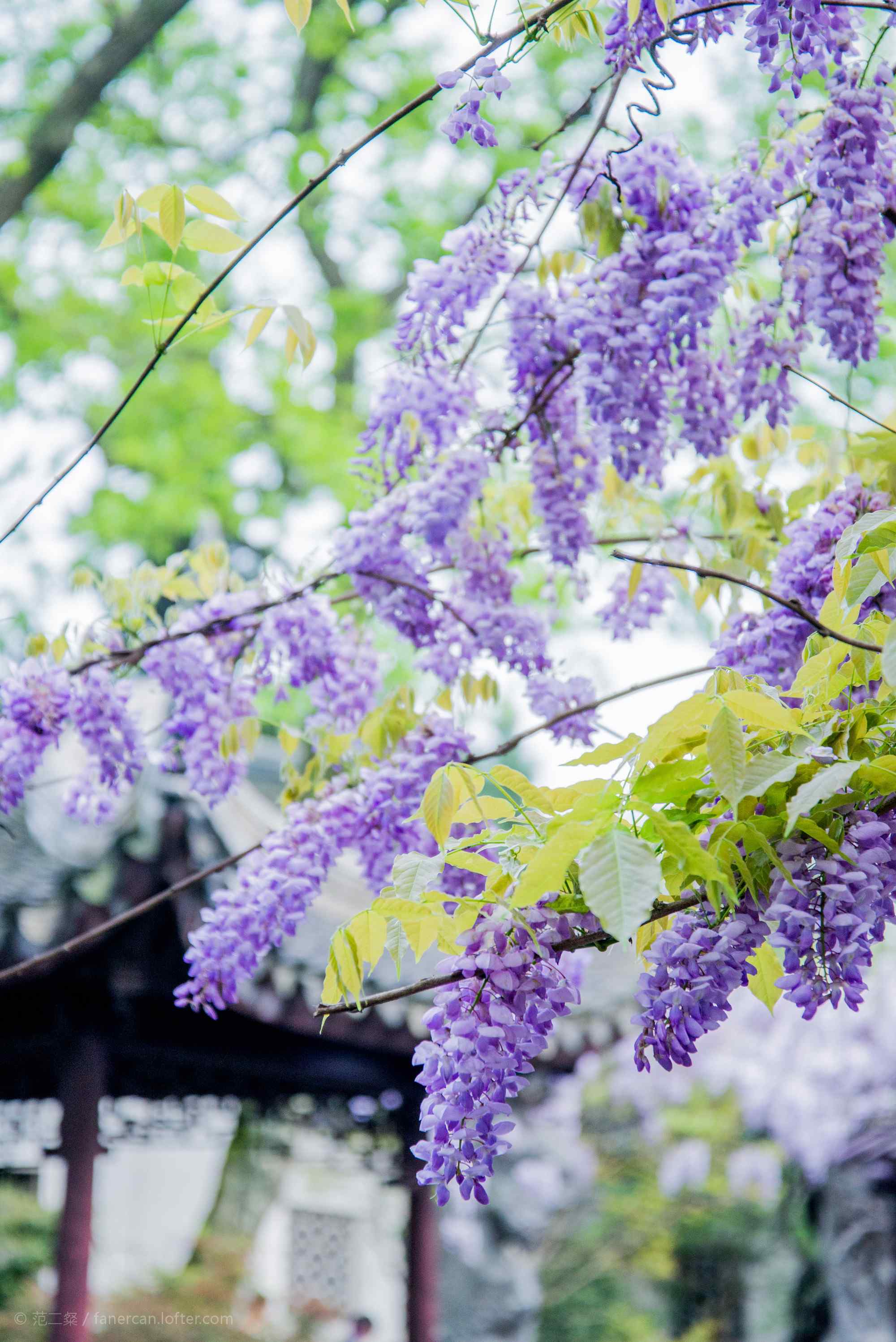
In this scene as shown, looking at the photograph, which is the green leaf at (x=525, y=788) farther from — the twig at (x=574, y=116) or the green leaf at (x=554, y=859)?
the twig at (x=574, y=116)

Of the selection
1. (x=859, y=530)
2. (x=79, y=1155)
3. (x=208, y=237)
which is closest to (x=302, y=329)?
(x=208, y=237)

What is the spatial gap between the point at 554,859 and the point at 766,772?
0.19 meters

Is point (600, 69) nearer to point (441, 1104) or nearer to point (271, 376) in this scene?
point (271, 376)

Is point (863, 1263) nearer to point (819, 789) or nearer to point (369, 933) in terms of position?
point (369, 933)

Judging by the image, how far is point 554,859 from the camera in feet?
2.90

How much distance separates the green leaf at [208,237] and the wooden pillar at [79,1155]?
3.23 m

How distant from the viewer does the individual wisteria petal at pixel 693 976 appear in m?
1.01

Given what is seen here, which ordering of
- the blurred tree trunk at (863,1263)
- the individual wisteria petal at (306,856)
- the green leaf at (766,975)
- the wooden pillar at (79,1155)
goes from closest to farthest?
the green leaf at (766,975)
the individual wisteria petal at (306,856)
the wooden pillar at (79,1155)
the blurred tree trunk at (863,1263)

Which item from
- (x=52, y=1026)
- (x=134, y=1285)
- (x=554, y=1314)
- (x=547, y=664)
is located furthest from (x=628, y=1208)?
(x=547, y=664)

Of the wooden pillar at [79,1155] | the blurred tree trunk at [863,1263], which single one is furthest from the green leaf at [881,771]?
the blurred tree trunk at [863,1263]

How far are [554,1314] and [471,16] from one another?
429 inches

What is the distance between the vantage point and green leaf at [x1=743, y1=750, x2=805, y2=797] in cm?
93

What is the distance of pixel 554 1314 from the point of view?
10344mm

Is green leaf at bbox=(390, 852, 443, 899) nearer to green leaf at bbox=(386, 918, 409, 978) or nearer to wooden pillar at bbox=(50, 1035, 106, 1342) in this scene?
green leaf at bbox=(386, 918, 409, 978)
